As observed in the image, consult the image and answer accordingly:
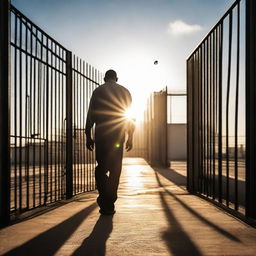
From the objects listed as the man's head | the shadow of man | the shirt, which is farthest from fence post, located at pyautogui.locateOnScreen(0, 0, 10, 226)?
the man's head

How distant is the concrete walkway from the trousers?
21 centimetres

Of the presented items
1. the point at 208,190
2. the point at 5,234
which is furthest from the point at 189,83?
the point at 5,234

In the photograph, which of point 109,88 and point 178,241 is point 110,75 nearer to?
point 109,88

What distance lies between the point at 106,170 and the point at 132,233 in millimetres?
1309

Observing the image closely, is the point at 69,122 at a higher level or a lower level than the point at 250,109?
lower

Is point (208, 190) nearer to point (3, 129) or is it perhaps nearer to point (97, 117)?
point (97, 117)

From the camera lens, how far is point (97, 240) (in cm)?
332

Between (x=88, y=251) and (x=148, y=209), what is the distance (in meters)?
2.21

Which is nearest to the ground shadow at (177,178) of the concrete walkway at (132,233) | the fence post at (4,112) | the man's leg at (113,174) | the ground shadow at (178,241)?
the concrete walkway at (132,233)

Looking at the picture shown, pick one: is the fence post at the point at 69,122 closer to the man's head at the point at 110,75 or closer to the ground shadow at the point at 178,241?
the man's head at the point at 110,75

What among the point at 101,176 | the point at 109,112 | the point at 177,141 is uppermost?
the point at 109,112

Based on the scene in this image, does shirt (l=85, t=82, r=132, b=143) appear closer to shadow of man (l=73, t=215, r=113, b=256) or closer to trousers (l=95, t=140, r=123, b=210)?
trousers (l=95, t=140, r=123, b=210)

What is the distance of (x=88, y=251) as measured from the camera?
2969 millimetres

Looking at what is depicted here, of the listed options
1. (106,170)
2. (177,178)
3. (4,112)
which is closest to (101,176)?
(106,170)
